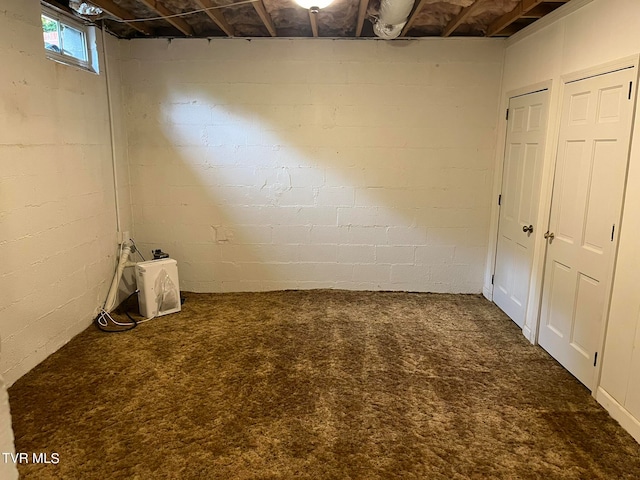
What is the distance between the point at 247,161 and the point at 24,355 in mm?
2517

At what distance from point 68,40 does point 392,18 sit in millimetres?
2597

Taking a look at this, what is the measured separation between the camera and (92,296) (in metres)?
3.83

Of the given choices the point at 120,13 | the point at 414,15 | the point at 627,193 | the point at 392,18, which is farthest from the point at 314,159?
the point at 627,193

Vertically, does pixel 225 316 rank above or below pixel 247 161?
below

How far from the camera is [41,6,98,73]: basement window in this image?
3293mm

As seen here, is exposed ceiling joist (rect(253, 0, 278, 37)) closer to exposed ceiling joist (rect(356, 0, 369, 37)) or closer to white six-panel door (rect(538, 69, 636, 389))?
exposed ceiling joist (rect(356, 0, 369, 37))

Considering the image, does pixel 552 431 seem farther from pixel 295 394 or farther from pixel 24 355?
pixel 24 355

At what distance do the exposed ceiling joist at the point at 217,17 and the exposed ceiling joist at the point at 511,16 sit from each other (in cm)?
234

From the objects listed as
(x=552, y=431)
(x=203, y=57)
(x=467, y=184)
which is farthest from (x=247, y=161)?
(x=552, y=431)

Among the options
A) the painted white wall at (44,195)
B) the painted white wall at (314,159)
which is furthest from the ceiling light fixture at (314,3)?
the painted white wall at (44,195)

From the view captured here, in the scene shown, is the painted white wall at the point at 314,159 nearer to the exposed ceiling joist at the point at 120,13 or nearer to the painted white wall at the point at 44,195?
the exposed ceiling joist at the point at 120,13

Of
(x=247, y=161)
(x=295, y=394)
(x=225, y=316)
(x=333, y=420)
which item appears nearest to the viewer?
(x=333, y=420)

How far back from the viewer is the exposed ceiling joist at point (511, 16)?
10.6 ft

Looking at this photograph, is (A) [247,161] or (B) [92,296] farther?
(A) [247,161]
